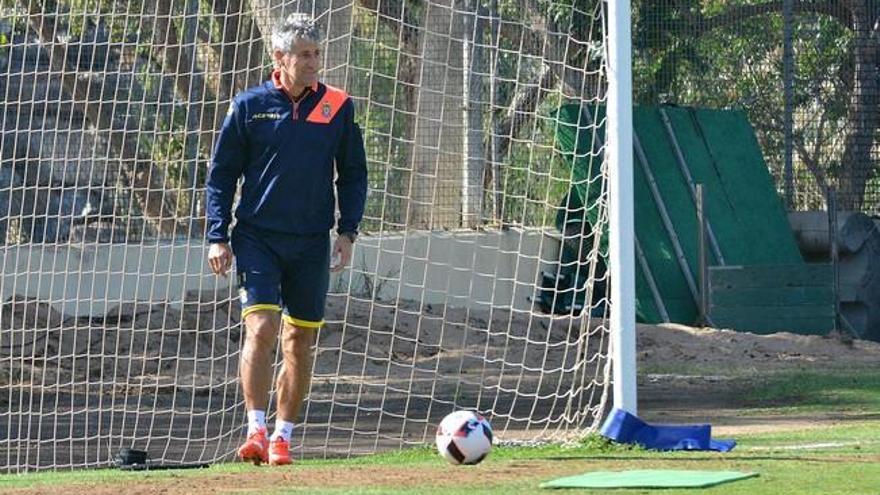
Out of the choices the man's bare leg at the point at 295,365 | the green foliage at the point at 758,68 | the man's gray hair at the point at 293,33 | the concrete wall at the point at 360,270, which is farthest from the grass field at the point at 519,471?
the green foliage at the point at 758,68

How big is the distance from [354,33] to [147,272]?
4.98 m

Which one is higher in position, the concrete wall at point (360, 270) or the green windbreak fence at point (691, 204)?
the green windbreak fence at point (691, 204)

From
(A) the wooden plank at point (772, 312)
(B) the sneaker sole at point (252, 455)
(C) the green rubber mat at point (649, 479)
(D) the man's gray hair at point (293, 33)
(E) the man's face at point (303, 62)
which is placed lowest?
(B) the sneaker sole at point (252, 455)

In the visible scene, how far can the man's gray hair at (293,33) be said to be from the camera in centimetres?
896

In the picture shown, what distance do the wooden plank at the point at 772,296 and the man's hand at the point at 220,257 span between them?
1127cm

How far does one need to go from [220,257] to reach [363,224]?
7.42 meters

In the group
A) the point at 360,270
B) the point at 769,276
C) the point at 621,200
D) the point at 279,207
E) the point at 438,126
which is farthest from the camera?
the point at 769,276

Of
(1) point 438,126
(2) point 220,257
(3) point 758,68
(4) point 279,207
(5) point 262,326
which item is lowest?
(5) point 262,326

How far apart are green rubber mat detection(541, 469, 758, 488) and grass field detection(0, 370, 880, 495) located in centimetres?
9

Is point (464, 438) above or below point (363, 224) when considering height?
below

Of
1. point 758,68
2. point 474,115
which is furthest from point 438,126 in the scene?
point 758,68

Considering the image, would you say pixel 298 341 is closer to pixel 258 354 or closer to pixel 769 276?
pixel 258 354

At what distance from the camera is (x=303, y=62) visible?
8984mm

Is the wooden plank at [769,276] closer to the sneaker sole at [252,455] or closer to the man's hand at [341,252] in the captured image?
the man's hand at [341,252]
